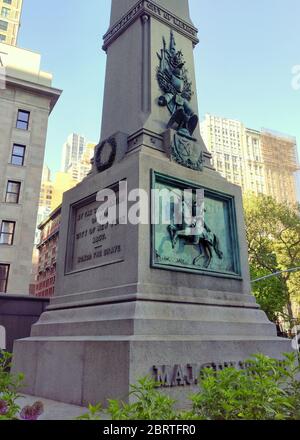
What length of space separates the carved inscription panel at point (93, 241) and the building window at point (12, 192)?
27.4 m

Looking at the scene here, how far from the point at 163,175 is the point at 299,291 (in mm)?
37390

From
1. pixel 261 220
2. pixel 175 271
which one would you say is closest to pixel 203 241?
pixel 175 271

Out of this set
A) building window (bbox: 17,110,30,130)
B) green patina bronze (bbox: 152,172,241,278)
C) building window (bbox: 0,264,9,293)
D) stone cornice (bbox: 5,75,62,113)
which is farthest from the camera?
building window (bbox: 17,110,30,130)

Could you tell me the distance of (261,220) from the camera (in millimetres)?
39438

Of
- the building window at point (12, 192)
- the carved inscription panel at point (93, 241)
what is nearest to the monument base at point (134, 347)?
the carved inscription panel at point (93, 241)

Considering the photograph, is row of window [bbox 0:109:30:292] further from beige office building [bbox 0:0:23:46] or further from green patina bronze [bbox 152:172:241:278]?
beige office building [bbox 0:0:23:46]

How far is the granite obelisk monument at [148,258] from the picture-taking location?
599cm

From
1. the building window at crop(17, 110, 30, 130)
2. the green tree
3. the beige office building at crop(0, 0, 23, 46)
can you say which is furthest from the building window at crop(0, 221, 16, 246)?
the beige office building at crop(0, 0, 23, 46)

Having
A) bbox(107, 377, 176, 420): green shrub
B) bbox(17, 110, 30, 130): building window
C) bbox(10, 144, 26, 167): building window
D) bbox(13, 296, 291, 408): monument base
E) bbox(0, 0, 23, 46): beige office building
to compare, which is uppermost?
bbox(0, 0, 23, 46): beige office building

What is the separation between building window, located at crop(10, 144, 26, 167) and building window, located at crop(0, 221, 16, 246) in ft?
19.2

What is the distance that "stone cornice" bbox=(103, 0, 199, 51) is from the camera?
9.85 metres

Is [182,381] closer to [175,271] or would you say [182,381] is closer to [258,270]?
[175,271]

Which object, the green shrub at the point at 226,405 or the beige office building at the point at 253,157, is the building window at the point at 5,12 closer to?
the beige office building at the point at 253,157

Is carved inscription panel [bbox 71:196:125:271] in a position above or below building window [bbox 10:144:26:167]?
below
